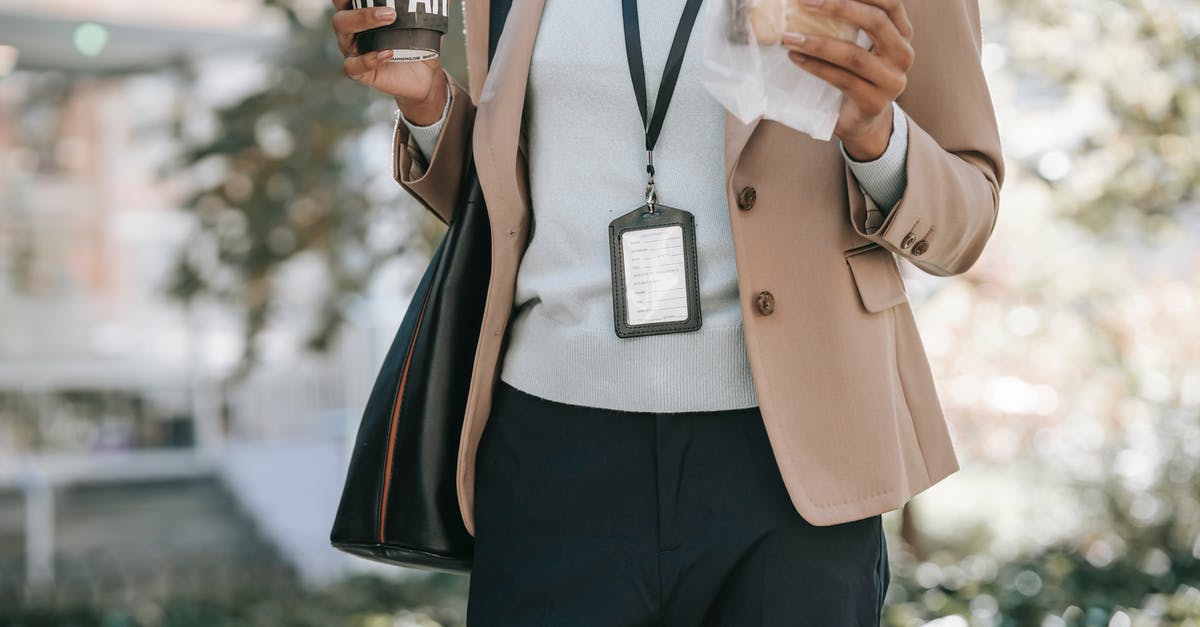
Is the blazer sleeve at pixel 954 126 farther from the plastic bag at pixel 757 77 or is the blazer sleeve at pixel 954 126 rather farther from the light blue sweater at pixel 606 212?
the plastic bag at pixel 757 77

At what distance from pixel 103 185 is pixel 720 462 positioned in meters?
9.97

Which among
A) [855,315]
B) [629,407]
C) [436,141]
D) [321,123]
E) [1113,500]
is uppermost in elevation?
[321,123]

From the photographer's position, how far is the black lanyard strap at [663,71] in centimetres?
152

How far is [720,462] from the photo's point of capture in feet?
4.80

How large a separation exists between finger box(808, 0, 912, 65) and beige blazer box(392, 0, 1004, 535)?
0.17 m

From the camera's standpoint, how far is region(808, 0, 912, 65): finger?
3.84ft

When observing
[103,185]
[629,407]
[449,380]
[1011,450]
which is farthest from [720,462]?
[103,185]

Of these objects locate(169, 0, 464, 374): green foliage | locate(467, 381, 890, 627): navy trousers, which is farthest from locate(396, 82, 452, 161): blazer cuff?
locate(169, 0, 464, 374): green foliage

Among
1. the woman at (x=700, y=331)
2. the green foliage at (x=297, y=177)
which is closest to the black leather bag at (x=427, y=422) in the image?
the woman at (x=700, y=331)

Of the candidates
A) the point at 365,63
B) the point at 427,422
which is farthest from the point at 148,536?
the point at 365,63

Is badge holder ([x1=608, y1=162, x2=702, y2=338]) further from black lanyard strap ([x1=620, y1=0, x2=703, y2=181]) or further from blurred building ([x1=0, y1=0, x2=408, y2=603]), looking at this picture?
blurred building ([x1=0, y1=0, x2=408, y2=603])

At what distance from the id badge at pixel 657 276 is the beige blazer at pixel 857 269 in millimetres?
A: 80

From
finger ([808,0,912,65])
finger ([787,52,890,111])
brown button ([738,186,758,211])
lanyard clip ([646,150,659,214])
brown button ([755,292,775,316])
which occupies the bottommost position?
brown button ([755,292,775,316])

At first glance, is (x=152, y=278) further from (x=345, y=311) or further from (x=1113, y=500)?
(x=1113, y=500)
